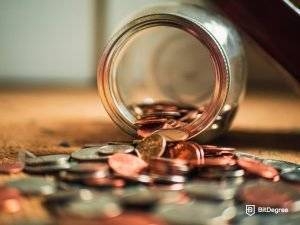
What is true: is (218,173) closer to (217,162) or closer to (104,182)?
(217,162)

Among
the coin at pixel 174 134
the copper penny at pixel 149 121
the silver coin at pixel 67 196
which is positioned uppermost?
the copper penny at pixel 149 121

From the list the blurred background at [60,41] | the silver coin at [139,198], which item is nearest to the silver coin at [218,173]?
the silver coin at [139,198]

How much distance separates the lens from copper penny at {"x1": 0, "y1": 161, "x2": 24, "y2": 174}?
780mm

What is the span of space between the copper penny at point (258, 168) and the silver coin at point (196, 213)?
0.45ft

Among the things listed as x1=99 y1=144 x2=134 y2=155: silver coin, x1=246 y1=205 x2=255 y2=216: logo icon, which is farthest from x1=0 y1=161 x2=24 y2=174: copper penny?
x1=246 y1=205 x2=255 y2=216: logo icon

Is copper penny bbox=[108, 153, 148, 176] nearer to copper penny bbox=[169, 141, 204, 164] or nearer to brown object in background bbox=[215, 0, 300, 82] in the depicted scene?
copper penny bbox=[169, 141, 204, 164]

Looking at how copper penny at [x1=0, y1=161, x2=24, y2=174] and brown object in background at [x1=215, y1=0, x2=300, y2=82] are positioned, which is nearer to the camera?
copper penny at [x1=0, y1=161, x2=24, y2=174]

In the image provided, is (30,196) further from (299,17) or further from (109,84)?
(299,17)

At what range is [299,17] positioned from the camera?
94 centimetres

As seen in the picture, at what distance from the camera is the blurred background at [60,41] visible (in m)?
2.11

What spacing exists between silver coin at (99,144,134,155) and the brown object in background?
321 mm

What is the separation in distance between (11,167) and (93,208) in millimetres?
226

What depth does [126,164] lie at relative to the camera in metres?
0.76

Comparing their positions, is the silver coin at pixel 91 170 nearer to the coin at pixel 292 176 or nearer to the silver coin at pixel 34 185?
the silver coin at pixel 34 185
